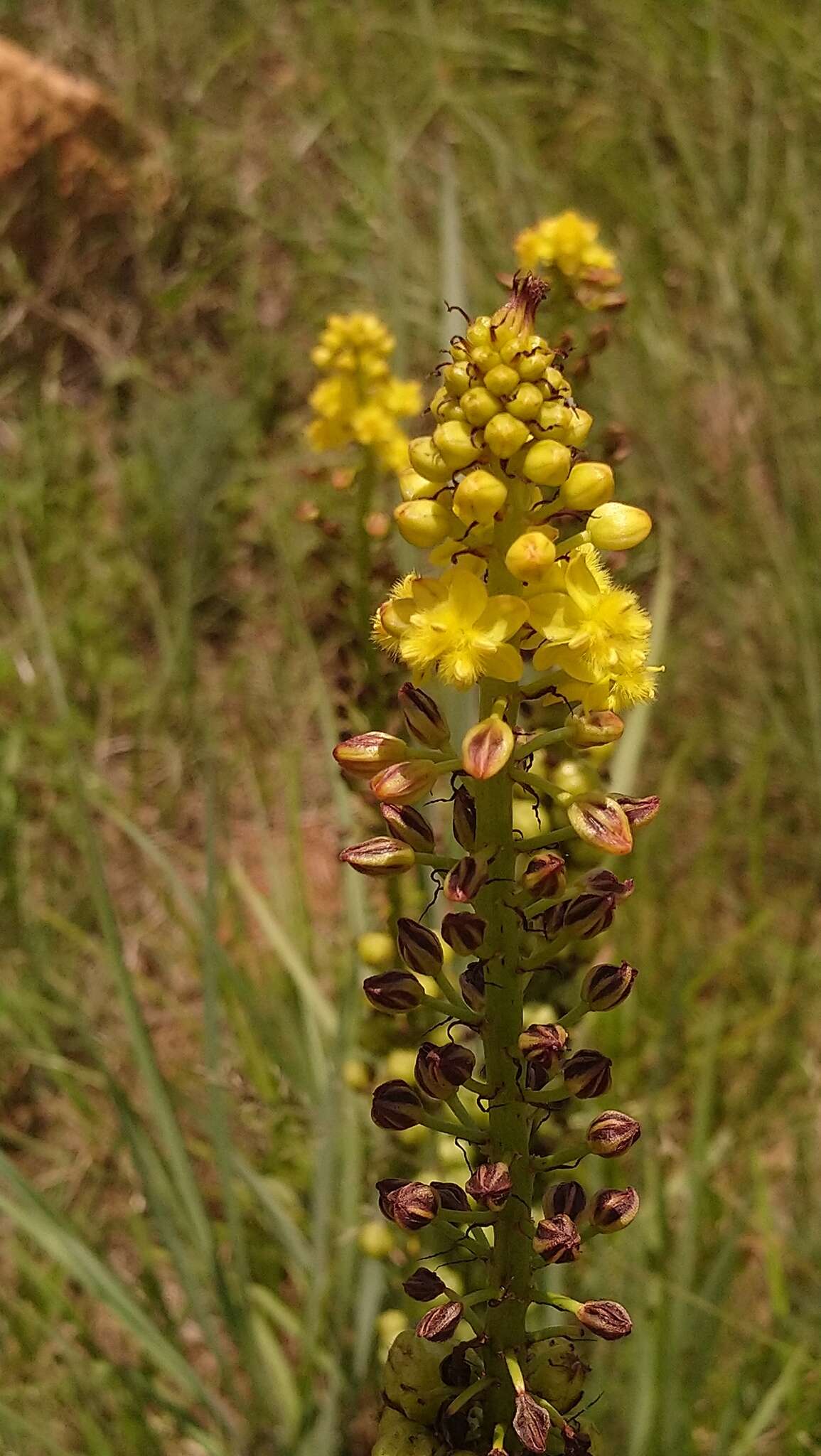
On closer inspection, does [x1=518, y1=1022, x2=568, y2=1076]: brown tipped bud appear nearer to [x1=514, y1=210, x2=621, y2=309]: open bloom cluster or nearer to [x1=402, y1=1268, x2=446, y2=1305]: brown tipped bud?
[x1=402, y1=1268, x2=446, y2=1305]: brown tipped bud

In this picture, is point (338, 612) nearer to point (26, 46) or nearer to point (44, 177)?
point (44, 177)

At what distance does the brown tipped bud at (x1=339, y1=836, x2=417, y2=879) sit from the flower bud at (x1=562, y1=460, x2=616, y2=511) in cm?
38

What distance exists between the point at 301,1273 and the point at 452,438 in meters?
2.04

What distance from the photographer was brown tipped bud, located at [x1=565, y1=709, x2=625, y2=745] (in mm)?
1206

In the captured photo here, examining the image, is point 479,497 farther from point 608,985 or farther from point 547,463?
point 608,985

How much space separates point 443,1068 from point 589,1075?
0.61 feet

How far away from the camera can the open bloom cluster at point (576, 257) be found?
2.02 meters

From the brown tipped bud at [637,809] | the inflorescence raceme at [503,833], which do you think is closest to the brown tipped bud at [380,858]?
the inflorescence raceme at [503,833]

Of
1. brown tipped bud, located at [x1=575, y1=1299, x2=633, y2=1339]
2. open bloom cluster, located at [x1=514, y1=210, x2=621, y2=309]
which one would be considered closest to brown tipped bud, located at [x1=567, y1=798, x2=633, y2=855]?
brown tipped bud, located at [x1=575, y1=1299, x2=633, y2=1339]

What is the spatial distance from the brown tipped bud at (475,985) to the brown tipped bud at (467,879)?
12cm

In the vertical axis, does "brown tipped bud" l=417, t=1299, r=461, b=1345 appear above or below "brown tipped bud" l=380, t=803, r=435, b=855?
below

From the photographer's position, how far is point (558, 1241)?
3.93 ft

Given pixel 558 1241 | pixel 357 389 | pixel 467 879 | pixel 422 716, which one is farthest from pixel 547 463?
pixel 357 389

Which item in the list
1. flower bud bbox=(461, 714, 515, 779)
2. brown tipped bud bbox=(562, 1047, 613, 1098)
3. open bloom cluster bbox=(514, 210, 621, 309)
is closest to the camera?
flower bud bbox=(461, 714, 515, 779)
